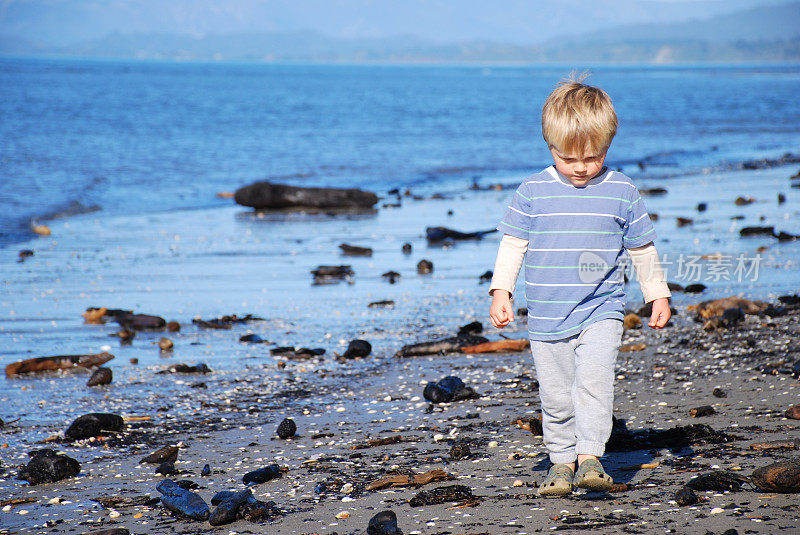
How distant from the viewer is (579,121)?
3.70m

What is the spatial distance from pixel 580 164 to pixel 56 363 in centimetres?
509

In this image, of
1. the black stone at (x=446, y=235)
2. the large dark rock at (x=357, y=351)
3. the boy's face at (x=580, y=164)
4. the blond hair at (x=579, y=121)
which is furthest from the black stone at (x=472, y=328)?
the black stone at (x=446, y=235)

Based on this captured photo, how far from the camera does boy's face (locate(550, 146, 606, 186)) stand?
3791mm

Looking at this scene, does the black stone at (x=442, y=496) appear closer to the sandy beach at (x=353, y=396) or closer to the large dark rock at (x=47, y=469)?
the sandy beach at (x=353, y=396)

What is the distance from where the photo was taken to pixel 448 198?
18734mm

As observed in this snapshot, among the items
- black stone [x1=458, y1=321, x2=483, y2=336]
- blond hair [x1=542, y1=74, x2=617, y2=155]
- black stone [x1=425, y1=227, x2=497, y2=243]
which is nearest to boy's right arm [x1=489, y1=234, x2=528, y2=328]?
blond hair [x1=542, y1=74, x2=617, y2=155]

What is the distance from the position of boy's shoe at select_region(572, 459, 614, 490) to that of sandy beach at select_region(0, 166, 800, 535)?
7 centimetres

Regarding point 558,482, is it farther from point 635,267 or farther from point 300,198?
point 300,198

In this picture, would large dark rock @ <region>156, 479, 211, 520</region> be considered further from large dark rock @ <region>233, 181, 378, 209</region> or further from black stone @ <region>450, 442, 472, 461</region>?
large dark rock @ <region>233, 181, 378, 209</region>

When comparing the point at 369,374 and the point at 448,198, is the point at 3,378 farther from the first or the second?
the point at 448,198

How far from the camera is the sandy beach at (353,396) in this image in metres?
3.80

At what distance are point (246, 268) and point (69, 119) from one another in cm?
3905

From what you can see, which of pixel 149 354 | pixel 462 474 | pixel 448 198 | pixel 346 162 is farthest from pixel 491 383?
pixel 346 162

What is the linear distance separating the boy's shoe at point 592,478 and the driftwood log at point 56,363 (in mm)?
4768
